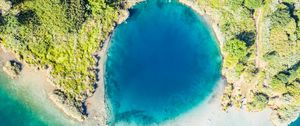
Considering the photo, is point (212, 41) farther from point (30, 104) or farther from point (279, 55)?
point (30, 104)

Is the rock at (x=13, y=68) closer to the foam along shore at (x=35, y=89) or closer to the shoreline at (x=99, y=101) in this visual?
the foam along shore at (x=35, y=89)

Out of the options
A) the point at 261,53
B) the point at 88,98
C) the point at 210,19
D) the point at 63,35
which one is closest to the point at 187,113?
the point at 261,53

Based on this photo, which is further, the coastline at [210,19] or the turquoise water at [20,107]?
the coastline at [210,19]

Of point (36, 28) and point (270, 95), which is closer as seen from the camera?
point (36, 28)

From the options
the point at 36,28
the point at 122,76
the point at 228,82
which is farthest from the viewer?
the point at 228,82

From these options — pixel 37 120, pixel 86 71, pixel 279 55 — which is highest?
pixel 279 55

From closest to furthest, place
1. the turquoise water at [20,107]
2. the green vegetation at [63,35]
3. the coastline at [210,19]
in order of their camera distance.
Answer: the green vegetation at [63,35], the turquoise water at [20,107], the coastline at [210,19]

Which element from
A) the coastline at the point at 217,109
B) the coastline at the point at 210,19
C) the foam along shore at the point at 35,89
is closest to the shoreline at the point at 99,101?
the foam along shore at the point at 35,89

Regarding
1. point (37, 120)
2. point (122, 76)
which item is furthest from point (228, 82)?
point (37, 120)
